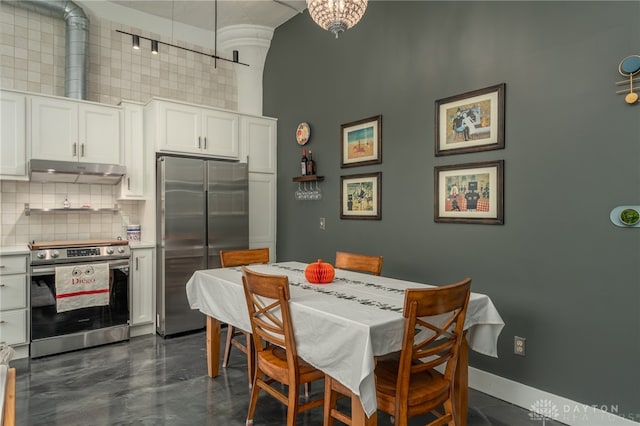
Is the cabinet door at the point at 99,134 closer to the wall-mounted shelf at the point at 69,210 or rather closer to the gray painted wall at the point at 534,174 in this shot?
the wall-mounted shelf at the point at 69,210

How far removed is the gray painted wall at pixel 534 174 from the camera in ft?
7.18

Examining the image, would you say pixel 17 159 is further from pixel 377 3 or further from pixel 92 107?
pixel 377 3

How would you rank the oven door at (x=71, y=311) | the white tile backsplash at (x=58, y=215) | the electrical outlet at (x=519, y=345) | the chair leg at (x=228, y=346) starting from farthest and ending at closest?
1. the white tile backsplash at (x=58, y=215)
2. the oven door at (x=71, y=311)
3. the chair leg at (x=228, y=346)
4. the electrical outlet at (x=519, y=345)

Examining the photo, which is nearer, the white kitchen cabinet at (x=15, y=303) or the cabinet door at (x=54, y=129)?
the white kitchen cabinet at (x=15, y=303)

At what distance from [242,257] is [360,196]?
1252 mm

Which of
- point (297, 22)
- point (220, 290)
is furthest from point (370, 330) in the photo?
point (297, 22)

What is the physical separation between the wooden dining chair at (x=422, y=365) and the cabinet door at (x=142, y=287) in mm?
2803

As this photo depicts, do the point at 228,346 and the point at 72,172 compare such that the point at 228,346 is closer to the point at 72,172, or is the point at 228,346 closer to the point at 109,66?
the point at 72,172

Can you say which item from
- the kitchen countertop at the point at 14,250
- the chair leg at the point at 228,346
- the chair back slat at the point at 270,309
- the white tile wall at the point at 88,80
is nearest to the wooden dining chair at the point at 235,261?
the chair leg at the point at 228,346

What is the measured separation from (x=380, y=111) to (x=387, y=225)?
1.03m

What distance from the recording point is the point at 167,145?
408 cm

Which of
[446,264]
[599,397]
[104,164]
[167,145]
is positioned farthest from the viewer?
[167,145]

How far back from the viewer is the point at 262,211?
480 cm

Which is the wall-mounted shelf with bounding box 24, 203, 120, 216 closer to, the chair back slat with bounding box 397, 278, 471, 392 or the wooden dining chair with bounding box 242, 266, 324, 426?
the wooden dining chair with bounding box 242, 266, 324, 426
